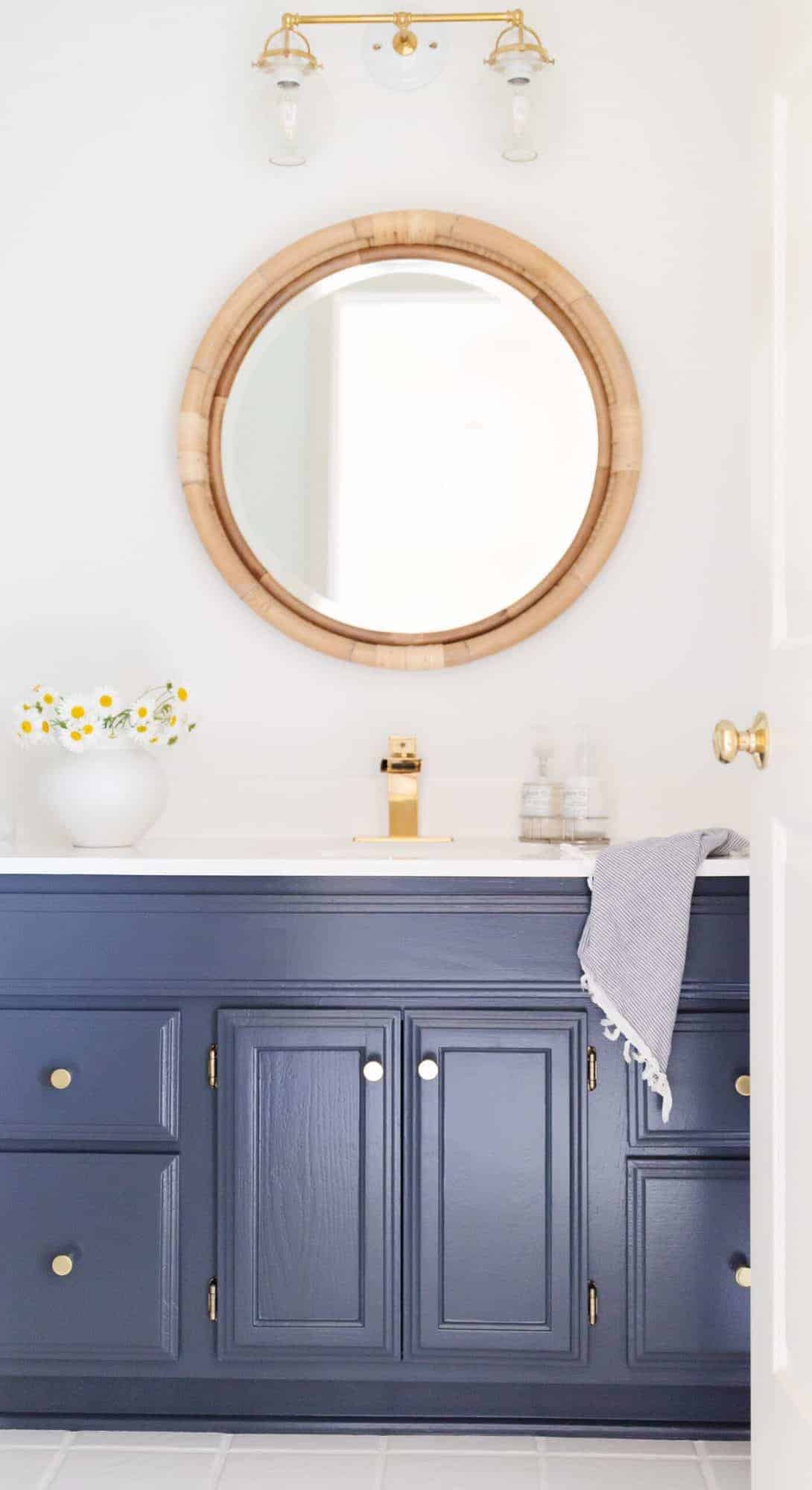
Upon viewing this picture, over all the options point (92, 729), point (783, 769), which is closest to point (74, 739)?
point (92, 729)

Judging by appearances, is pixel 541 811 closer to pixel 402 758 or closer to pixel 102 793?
pixel 402 758

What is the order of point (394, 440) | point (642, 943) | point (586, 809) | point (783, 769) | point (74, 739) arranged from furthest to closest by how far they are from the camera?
point (394, 440) < point (586, 809) < point (74, 739) < point (642, 943) < point (783, 769)

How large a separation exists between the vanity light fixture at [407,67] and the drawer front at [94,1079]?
1515mm

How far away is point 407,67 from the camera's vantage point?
2420 mm

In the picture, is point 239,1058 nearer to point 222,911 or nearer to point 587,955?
point 222,911

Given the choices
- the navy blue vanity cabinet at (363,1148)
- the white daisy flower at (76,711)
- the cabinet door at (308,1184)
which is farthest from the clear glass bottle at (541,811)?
the white daisy flower at (76,711)

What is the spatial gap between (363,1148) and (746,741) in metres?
0.89

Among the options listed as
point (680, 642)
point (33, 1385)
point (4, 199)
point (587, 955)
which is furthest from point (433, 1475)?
point (4, 199)

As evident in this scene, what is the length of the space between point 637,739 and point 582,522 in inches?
15.8

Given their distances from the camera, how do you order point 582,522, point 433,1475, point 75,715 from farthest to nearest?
point 582,522 → point 75,715 → point 433,1475

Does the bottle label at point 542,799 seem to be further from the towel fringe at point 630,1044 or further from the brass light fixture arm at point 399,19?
the brass light fixture arm at point 399,19

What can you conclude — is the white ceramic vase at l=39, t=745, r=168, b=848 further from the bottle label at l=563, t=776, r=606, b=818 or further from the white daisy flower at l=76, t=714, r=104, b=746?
the bottle label at l=563, t=776, r=606, b=818

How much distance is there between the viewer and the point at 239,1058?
1997 mm

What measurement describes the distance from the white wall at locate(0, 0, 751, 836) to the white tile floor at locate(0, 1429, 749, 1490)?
100cm
